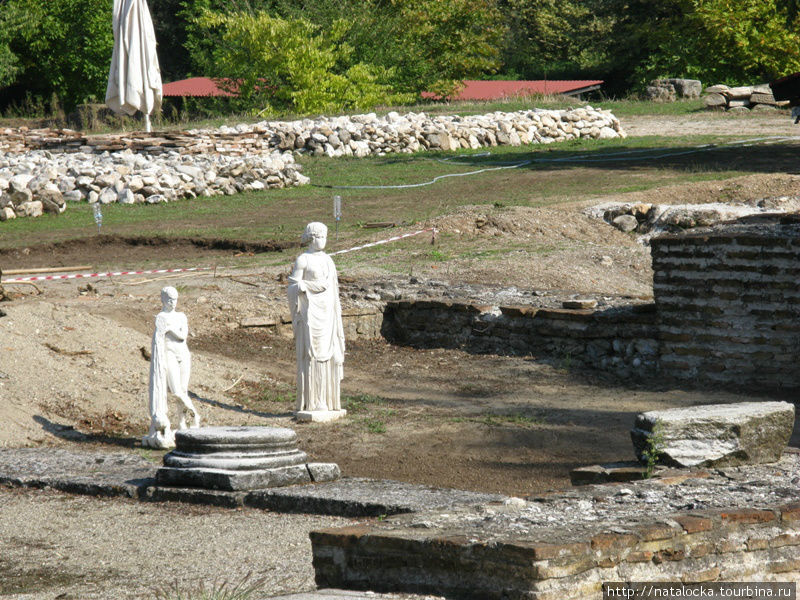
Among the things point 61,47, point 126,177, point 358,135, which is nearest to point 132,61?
point 126,177

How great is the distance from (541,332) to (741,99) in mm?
21004

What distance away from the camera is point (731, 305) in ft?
37.2

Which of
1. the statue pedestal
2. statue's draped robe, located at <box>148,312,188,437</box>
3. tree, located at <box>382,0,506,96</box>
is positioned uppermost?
tree, located at <box>382,0,506,96</box>

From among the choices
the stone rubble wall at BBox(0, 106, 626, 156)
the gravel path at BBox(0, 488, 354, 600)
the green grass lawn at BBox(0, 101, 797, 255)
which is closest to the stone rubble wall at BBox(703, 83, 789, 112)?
the stone rubble wall at BBox(0, 106, 626, 156)

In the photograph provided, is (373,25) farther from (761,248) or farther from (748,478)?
(748,478)

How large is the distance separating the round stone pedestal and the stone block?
89.6 inches

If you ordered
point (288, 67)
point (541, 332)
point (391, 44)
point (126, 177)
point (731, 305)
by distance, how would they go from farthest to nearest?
1. point (391, 44)
2. point (288, 67)
3. point (126, 177)
4. point (541, 332)
5. point (731, 305)

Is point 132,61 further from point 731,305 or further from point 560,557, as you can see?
point 560,557

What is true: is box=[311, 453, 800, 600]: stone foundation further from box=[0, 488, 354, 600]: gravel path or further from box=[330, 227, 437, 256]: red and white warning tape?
box=[330, 227, 437, 256]: red and white warning tape

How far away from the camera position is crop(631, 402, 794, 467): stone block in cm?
621

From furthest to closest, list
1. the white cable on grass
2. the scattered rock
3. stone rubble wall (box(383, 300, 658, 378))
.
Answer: the white cable on grass → the scattered rock → stone rubble wall (box(383, 300, 658, 378))

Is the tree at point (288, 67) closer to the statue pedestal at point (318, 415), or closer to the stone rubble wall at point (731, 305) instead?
the stone rubble wall at point (731, 305)

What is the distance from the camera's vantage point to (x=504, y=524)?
482 cm

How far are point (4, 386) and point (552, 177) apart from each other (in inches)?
551
